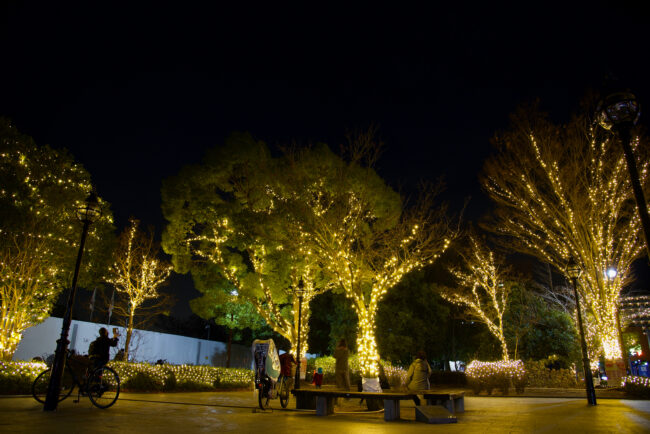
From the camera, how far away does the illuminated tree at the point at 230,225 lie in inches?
697

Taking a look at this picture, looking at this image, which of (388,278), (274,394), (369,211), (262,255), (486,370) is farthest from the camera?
(262,255)

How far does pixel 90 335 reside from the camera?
2022cm

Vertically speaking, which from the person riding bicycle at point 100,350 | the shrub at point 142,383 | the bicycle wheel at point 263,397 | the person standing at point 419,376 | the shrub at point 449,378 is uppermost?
the person riding bicycle at point 100,350

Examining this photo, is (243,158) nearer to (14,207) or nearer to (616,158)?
(14,207)

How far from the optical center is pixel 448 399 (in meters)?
8.23

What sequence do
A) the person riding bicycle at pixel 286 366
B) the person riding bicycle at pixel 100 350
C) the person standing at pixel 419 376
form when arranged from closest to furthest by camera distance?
the person riding bicycle at pixel 100 350 < the person standing at pixel 419 376 < the person riding bicycle at pixel 286 366

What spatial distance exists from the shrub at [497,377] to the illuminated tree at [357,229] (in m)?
6.14

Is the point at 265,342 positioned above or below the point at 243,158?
below

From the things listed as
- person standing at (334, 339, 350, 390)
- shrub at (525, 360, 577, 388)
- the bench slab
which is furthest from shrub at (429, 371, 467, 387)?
the bench slab

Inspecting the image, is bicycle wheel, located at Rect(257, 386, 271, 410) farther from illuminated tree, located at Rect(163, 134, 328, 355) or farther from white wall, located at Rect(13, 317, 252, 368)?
white wall, located at Rect(13, 317, 252, 368)

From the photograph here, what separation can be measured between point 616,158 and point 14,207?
2068cm

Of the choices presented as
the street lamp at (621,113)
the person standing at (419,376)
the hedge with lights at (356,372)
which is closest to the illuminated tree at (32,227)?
the person standing at (419,376)

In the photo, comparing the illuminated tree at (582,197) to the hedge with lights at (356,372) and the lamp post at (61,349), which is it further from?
the lamp post at (61,349)

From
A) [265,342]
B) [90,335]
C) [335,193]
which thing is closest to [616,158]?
[335,193]
